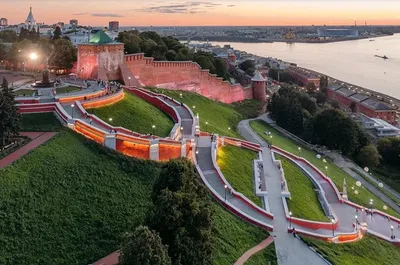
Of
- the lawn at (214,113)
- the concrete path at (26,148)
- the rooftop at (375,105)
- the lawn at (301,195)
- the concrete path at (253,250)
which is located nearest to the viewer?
the concrete path at (253,250)

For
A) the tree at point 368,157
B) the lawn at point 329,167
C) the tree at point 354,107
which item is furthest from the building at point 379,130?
the lawn at point 329,167

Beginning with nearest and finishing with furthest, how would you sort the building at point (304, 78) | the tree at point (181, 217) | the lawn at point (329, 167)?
the tree at point (181, 217) < the lawn at point (329, 167) < the building at point (304, 78)

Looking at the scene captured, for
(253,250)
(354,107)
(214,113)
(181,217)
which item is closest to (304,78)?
(354,107)

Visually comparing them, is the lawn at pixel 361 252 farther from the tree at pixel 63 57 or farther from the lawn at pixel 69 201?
the tree at pixel 63 57

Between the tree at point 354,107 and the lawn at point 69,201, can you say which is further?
the tree at point 354,107

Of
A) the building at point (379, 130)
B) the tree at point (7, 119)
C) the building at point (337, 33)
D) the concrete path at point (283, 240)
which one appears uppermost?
the building at point (337, 33)

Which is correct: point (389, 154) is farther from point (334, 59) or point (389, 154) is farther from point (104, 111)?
point (334, 59)

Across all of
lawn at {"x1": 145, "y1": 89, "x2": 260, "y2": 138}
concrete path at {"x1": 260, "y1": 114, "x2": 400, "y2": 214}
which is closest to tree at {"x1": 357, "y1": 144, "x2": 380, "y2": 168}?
concrete path at {"x1": 260, "y1": 114, "x2": 400, "y2": 214}

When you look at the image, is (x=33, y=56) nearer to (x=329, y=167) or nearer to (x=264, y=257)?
(x=329, y=167)
